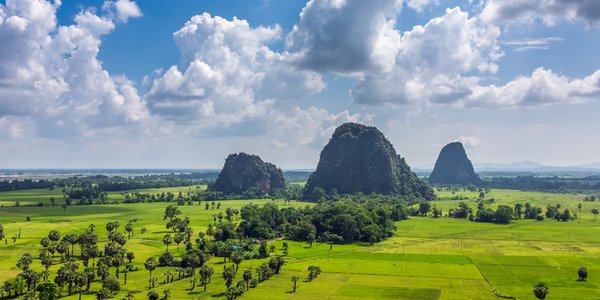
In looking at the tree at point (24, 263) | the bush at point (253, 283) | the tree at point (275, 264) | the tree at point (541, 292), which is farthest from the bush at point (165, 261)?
the tree at point (541, 292)

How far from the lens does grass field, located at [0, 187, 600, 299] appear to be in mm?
85363

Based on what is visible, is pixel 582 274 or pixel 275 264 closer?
pixel 582 274

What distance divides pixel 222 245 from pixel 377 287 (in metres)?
49.1

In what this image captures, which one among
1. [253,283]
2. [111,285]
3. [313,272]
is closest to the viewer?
[111,285]

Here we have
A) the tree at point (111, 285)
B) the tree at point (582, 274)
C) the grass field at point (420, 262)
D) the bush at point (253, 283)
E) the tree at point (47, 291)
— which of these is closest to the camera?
the tree at point (47, 291)

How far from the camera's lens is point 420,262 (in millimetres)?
109188

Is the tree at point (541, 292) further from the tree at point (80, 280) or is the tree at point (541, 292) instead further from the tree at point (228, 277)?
the tree at point (80, 280)

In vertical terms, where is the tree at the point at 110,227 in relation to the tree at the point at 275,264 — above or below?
above

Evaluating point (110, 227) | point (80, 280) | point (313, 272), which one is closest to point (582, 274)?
point (313, 272)

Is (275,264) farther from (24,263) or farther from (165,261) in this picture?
(24,263)

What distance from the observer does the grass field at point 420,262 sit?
8536cm

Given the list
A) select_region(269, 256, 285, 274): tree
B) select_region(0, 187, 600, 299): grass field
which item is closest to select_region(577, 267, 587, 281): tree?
select_region(0, 187, 600, 299): grass field

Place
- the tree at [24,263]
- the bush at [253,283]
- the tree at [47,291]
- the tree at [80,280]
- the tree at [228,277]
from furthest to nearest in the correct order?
the tree at [24,263] → the bush at [253,283] → the tree at [228,277] → the tree at [80,280] → the tree at [47,291]

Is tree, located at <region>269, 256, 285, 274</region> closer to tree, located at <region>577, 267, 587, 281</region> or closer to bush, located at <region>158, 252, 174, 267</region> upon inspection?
bush, located at <region>158, 252, 174, 267</region>
